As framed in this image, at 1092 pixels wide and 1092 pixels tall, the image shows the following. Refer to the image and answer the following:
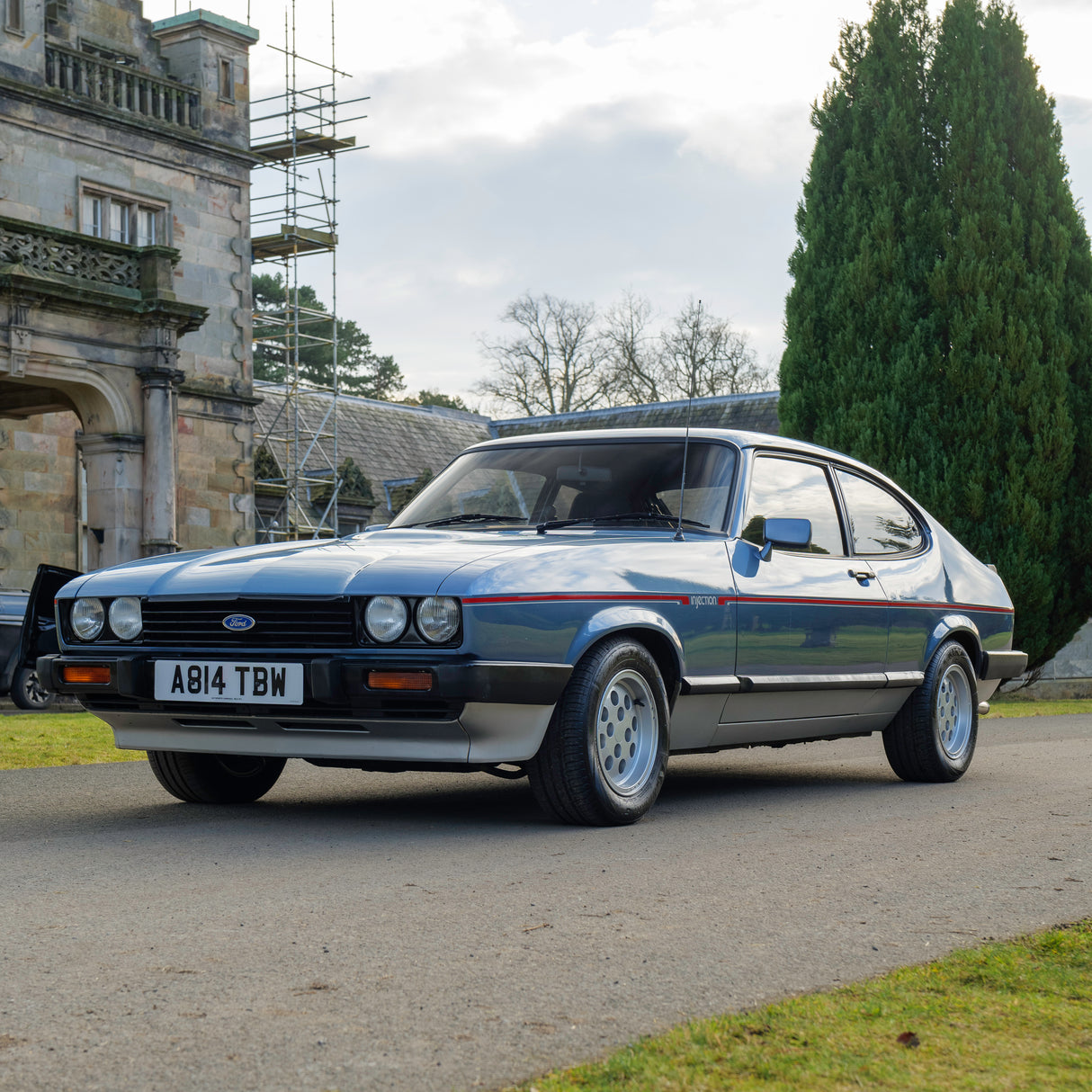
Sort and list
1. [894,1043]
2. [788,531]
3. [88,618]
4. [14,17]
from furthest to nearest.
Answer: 1. [14,17]
2. [788,531]
3. [88,618]
4. [894,1043]

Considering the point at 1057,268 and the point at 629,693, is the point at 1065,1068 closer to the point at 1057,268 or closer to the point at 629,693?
the point at 629,693

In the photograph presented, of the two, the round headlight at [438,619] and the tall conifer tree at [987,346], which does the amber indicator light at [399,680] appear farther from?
the tall conifer tree at [987,346]

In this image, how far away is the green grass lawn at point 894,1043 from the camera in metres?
2.87

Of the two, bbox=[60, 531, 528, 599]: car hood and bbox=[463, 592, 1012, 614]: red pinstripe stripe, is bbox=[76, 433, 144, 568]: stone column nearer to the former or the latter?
bbox=[463, 592, 1012, 614]: red pinstripe stripe

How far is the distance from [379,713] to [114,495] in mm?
15136

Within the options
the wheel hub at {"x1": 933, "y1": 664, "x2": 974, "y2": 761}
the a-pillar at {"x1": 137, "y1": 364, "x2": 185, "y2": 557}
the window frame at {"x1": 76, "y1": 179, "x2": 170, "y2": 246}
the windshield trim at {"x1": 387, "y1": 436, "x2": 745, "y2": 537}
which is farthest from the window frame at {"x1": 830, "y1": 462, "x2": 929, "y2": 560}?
the window frame at {"x1": 76, "y1": 179, "x2": 170, "y2": 246}

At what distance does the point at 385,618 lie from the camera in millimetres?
5633

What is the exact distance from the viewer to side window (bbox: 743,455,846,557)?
721 cm

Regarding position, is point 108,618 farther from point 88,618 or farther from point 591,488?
point 591,488

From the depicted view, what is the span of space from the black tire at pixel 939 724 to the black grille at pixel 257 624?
352cm

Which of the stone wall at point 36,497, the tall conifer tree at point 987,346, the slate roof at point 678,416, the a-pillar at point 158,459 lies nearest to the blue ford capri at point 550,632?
the tall conifer tree at point 987,346

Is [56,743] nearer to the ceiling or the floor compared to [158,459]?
nearer to the floor

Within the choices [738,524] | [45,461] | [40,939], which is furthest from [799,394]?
[40,939]

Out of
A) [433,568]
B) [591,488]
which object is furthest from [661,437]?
[433,568]
